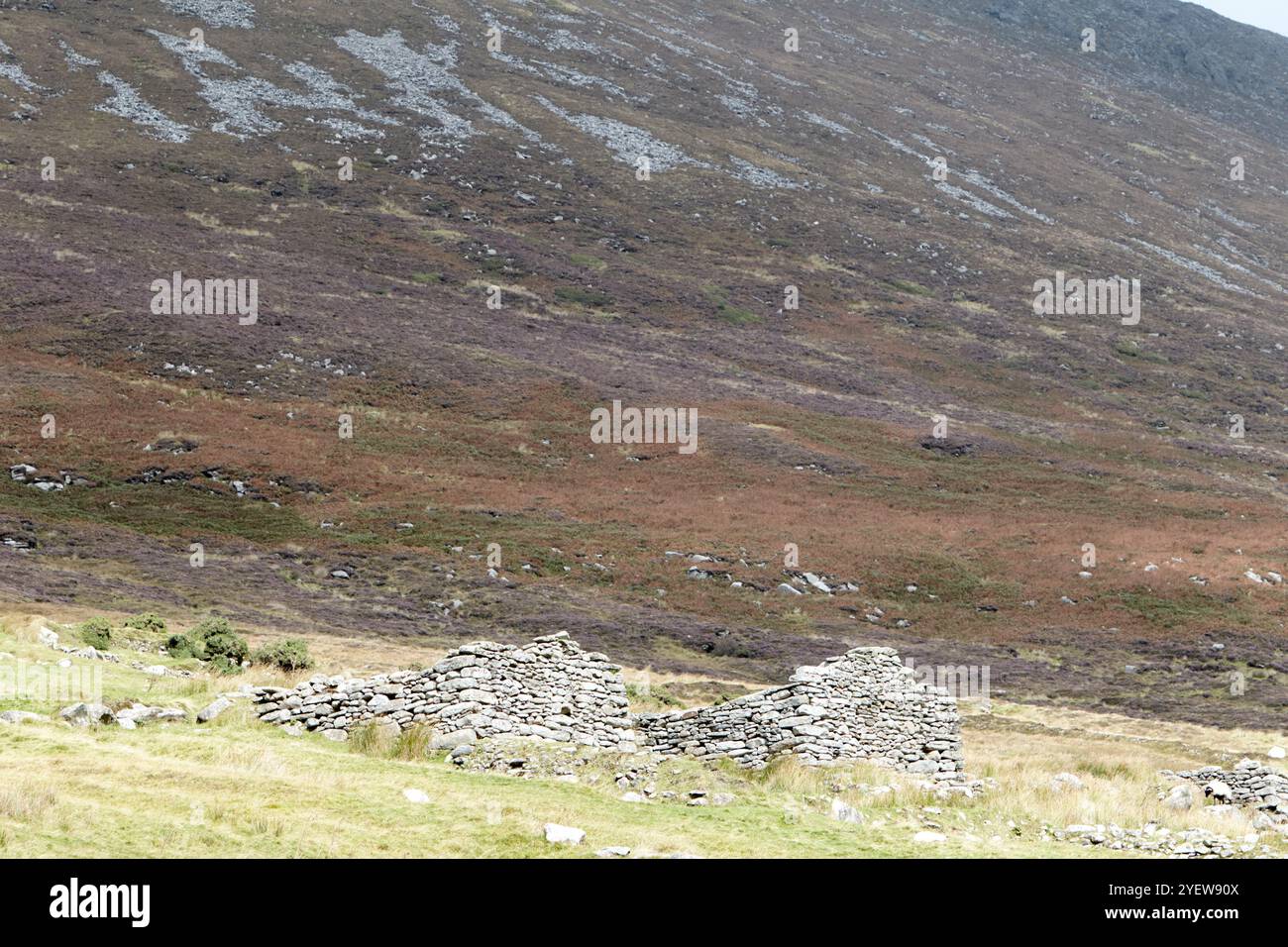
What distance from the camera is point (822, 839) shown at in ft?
46.8

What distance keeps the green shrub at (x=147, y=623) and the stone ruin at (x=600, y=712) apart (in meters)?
11.0

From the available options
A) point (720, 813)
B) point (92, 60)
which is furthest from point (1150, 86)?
point (720, 813)

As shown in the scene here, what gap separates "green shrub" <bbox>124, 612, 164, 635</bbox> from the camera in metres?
28.4

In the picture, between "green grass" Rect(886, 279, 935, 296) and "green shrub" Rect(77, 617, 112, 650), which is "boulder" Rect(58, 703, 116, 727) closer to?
"green shrub" Rect(77, 617, 112, 650)

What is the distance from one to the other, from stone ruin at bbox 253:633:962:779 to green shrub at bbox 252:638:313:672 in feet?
17.6

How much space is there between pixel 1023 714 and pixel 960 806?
17.7 m

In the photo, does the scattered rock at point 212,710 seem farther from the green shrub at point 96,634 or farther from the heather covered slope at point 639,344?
the heather covered slope at point 639,344

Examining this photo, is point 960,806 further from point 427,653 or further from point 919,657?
point 919,657

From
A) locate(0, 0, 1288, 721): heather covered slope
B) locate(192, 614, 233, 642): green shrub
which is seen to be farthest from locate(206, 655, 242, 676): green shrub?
locate(0, 0, 1288, 721): heather covered slope

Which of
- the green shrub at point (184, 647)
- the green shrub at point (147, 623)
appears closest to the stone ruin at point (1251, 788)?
the green shrub at point (184, 647)

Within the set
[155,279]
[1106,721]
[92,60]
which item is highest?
[92,60]

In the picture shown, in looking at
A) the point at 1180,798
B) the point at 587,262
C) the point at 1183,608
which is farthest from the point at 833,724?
the point at 587,262

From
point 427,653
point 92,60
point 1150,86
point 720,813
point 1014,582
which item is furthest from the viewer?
point 1150,86

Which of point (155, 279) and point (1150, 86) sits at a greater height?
point (1150, 86)
